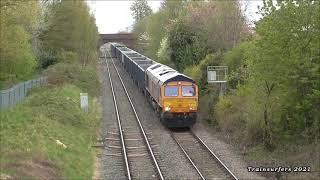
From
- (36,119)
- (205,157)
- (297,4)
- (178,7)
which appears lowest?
(205,157)

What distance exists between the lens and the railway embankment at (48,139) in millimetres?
15281

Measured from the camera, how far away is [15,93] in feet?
89.6

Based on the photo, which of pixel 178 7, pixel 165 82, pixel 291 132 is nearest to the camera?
pixel 291 132

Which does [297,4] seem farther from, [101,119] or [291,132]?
[101,119]

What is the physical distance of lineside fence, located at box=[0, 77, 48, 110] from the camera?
78.3ft

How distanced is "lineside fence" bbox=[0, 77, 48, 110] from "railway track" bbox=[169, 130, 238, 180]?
8.42 m

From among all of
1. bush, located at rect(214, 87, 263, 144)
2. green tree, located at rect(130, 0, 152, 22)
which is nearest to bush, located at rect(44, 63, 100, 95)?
bush, located at rect(214, 87, 263, 144)

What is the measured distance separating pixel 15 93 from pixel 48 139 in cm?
906

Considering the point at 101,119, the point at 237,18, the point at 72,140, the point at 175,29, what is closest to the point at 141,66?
the point at 175,29

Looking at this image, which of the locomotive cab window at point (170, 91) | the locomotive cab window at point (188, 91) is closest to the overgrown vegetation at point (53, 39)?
the locomotive cab window at point (170, 91)

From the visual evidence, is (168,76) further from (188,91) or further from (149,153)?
(149,153)

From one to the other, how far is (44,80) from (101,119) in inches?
393

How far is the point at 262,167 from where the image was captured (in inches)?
713

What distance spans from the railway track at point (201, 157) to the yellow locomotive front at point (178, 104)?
0.76 m
